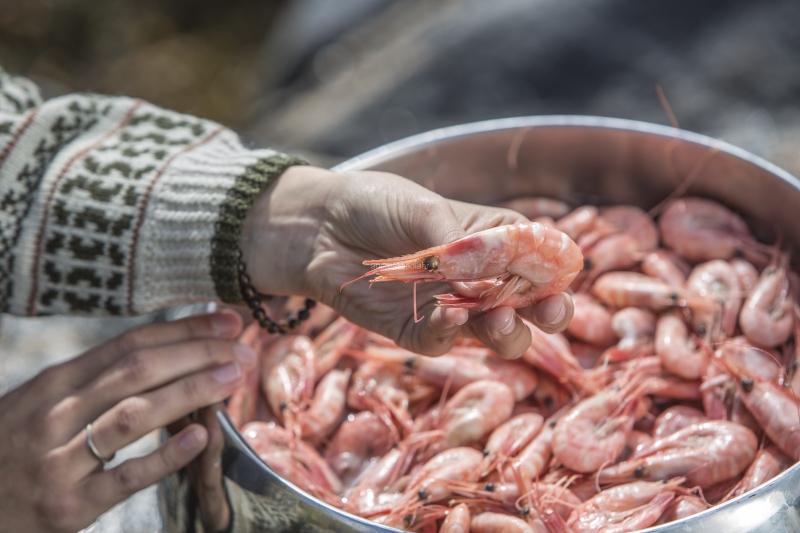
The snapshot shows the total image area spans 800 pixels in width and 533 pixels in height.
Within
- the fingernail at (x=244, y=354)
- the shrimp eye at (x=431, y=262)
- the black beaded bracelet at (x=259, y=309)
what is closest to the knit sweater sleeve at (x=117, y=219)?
the black beaded bracelet at (x=259, y=309)

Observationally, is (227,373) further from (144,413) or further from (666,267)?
(666,267)

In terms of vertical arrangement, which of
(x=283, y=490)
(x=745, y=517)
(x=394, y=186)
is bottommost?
(x=283, y=490)

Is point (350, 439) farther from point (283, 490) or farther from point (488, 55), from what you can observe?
point (488, 55)

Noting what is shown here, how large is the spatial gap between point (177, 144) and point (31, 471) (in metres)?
1.02

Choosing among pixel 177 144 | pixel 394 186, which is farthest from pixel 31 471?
pixel 394 186

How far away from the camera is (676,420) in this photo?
5.89 feet

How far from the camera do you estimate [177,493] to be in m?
1.82

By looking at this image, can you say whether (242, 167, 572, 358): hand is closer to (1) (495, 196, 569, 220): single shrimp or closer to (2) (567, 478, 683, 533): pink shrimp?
(2) (567, 478, 683, 533): pink shrimp

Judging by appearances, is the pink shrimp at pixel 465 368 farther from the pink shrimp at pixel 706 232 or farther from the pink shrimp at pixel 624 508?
the pink shrimp at pixel 706 232

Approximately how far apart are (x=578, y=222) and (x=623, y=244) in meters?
0.17

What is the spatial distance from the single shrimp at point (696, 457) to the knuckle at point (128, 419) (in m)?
1.19

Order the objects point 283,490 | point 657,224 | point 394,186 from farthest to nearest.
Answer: point 657,224
point 394,186
point 283,490

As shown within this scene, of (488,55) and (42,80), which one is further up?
(488,55)

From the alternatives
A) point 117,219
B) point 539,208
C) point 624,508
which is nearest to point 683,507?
point 624,508
